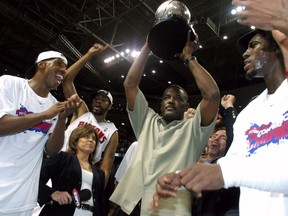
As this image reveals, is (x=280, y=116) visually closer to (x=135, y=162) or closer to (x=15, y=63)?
(x=135, y=162)

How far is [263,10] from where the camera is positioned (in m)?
1.13

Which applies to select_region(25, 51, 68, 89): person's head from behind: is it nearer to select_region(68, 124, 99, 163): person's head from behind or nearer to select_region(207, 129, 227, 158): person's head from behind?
select_region(68, 124, 99, 163): person's head from behind

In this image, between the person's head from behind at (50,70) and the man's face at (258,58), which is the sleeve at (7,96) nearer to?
the person's head from behind at (50,70)

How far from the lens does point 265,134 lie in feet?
4.61

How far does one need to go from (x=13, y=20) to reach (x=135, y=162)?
308 inches

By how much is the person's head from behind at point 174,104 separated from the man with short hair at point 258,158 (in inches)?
27.4

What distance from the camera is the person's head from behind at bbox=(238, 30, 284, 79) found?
183cm

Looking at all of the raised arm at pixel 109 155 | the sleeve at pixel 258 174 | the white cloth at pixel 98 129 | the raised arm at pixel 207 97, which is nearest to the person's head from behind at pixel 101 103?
the white cloth at pixel 98 129

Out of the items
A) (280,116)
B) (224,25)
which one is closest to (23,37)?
(224,25)

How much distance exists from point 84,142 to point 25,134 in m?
0.85

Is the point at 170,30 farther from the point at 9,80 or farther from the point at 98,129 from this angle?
the point at 98,129

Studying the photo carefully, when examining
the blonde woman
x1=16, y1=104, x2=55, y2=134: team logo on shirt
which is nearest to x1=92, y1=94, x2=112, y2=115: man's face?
the blonde woman

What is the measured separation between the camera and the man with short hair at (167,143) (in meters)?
2.09

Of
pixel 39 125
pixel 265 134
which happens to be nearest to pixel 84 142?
pixel 39 125
